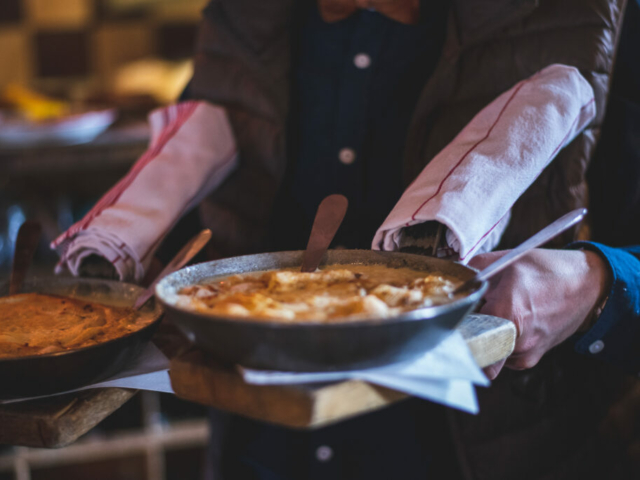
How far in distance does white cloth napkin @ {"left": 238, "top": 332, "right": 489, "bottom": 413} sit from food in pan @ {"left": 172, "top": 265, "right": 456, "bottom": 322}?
52mm

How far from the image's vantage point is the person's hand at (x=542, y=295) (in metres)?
0.74

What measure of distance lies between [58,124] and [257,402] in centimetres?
233

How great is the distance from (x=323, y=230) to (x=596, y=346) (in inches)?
17.7

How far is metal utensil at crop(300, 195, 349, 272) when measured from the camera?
0.75 m

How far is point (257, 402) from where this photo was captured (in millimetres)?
554

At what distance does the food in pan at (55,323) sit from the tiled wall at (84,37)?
3.49 metres

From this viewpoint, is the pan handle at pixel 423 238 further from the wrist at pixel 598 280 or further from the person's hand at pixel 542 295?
the wrist at pixel 598 280

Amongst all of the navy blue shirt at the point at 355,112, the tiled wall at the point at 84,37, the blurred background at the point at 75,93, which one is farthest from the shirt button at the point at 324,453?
the tiled wall at the point at 84,37

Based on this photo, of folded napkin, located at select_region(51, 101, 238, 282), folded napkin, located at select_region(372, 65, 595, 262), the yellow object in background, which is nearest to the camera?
folded napkin, located at select_region(372, 65, 595, 262)

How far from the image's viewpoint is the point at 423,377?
22.0 inches

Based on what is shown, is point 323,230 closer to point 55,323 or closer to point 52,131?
point 55,323

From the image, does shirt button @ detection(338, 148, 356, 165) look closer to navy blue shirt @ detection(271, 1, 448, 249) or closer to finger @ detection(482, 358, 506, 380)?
navy blue shirt @ detection(271, 1, 448, 249)

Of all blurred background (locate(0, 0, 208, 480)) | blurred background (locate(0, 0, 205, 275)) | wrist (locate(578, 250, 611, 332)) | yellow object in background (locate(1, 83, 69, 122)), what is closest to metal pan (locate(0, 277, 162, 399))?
wrist (locate(578, 250, 611, 332))

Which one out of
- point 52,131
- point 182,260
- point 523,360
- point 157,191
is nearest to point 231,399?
point 182,260
